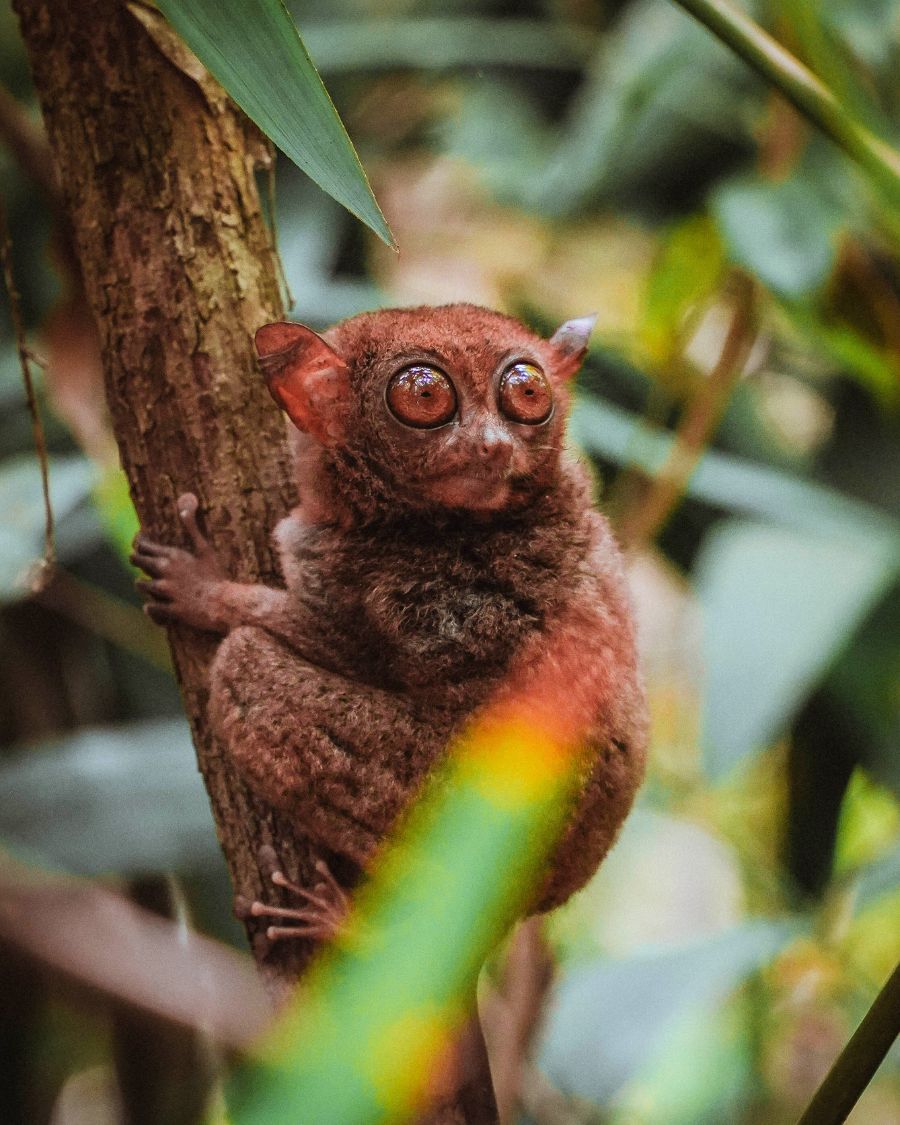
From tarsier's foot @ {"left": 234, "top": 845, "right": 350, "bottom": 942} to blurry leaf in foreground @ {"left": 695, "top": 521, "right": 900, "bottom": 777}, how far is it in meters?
1.21

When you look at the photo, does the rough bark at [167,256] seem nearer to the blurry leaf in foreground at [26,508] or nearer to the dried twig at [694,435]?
the blurry leaf in foreground at [26,508]

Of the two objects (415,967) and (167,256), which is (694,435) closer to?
(167,256)

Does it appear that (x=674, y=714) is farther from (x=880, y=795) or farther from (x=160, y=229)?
(x=160, y=229)

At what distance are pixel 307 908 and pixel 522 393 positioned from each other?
0.91 m

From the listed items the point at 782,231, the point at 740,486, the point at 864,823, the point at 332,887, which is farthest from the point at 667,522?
the point at 332,887

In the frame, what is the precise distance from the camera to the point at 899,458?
4438 millimetres

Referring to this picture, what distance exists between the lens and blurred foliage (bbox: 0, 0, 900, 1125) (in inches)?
119

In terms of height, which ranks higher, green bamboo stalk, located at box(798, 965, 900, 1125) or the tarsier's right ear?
the tarsier's right ear

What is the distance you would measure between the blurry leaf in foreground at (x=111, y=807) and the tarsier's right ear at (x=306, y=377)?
1306 millimetres

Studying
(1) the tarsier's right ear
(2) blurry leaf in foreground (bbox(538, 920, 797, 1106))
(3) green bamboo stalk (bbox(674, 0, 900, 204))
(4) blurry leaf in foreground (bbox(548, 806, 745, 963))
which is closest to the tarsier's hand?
(1) the tarsier's right ear

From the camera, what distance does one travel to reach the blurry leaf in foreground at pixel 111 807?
114 inches

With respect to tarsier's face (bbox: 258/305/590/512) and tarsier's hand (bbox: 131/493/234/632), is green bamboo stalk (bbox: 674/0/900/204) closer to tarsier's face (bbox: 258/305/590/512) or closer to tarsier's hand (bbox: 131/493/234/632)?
tarsier's face (bbox: 258/305/590/512)

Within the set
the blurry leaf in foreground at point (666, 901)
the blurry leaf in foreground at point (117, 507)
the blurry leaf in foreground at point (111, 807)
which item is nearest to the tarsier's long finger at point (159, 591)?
the blurry leaf in foreground at point (117, 507)

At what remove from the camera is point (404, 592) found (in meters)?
2.03
